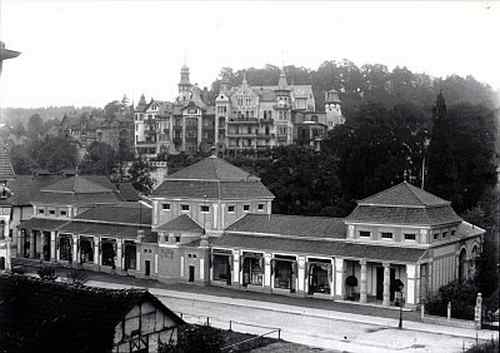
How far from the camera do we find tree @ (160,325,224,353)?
2191cm

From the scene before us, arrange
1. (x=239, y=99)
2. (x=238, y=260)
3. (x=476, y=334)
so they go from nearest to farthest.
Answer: (x=476, y=334)
(x=238, y=260)
(x=239, y=99)

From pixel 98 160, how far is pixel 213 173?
45377mm

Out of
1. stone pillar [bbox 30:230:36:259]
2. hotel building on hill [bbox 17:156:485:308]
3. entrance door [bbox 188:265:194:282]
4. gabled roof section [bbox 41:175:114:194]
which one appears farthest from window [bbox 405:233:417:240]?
stone pillar [bbox 30:230:36:259]

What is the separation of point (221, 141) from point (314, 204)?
27712mm

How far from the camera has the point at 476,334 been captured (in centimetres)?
3062

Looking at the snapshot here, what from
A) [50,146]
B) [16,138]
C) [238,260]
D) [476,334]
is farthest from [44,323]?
[16,138]

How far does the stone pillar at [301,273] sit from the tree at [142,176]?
4022 centimetres

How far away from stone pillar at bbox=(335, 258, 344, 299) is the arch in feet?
24.7

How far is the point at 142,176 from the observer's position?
80.2 m

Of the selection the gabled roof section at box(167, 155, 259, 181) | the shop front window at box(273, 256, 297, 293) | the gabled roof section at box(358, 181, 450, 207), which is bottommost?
the shop front window at box(273, 256, 297, 293)

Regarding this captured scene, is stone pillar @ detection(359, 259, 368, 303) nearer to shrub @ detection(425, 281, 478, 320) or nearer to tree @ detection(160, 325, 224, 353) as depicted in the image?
shrub @ detection(425, 281, 478, 320)

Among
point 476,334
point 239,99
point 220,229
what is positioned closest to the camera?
point 476,334

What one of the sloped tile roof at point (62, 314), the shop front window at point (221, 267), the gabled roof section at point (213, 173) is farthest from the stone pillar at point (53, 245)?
the sloped tile roof at point (62, 314)

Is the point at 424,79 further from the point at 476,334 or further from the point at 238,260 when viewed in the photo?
the point at 476,334
